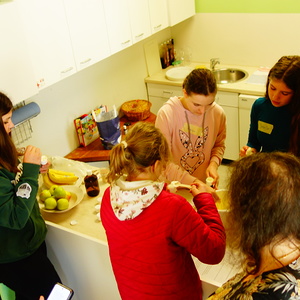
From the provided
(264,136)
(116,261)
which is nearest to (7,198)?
(116,261)

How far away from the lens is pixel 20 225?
152 centimetres

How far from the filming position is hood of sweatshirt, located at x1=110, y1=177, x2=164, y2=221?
1.20 metres

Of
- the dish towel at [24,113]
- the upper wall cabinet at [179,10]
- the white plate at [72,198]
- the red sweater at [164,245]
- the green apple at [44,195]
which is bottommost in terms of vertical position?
the white plate at [72,198]

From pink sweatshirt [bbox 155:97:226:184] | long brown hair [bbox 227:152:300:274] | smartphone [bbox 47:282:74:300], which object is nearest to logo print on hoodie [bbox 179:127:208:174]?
pink sweatshirt [bbox 155:97:226:184]

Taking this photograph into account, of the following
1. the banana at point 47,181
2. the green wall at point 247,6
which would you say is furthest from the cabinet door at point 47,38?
the green wall at point 247,6

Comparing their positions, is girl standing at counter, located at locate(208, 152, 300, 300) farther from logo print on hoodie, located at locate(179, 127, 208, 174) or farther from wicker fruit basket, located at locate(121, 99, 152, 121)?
wicker fruit basket, located at locate(121, 99, 152, 121)

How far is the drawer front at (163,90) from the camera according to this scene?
11.6 feet

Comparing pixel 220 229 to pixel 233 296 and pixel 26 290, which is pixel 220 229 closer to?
pixel 233 296

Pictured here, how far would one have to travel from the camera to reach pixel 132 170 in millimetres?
1273

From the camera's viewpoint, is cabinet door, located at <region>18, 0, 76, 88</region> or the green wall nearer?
cabinet door, located at <region>18, 0, 76, 88</region>

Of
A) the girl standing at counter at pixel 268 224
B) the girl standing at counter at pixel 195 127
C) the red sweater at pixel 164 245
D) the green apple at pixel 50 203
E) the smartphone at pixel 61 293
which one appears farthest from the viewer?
the green apple at pixel 50 203

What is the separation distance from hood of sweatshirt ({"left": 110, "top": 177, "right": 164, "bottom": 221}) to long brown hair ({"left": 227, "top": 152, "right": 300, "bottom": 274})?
0.95 feet

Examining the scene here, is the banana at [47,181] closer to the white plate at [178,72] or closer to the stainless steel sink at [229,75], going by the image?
the white plate at [178,72]

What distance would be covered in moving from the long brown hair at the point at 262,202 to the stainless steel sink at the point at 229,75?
277 cm
